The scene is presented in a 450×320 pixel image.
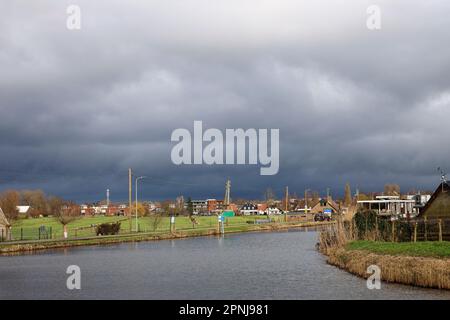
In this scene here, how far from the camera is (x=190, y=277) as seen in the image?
134 feet

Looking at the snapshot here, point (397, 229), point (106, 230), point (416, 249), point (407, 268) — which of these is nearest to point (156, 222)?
point (106, 230)

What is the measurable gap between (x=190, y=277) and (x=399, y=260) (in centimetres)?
1399

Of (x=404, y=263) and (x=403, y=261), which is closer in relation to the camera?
(x=404, y=263)

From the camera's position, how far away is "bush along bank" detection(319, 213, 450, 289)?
32656 millimetres

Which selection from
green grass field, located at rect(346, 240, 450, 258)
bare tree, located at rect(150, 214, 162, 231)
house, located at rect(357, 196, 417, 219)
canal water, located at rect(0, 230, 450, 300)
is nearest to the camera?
canal water, located at rect(0, 230, 450, 300)

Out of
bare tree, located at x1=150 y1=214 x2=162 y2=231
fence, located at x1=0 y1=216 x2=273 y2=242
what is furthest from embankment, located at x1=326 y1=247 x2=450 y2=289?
A: bare tree, located at x1=150 y1=214 x2=162 y2=231

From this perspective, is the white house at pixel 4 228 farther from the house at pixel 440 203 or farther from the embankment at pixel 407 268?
the house at pixel 440 203

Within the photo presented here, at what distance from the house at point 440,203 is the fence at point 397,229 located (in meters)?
5.24

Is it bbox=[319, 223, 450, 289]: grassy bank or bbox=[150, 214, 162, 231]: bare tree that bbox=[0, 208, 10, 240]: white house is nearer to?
bbox=[150, 214, 162, 231]: bare tree

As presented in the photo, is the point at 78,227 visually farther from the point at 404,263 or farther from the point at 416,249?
the point at 404,263

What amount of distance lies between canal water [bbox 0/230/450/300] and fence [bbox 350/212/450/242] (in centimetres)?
486

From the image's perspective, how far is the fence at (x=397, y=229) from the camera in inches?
1923

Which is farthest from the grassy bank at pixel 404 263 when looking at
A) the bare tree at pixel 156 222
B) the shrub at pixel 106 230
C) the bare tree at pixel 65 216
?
the bare tree at pixel 156 222
